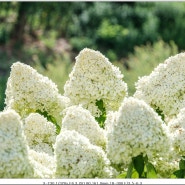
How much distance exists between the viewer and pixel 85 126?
75.0 inches

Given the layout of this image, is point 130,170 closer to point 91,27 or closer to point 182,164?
point 182,164

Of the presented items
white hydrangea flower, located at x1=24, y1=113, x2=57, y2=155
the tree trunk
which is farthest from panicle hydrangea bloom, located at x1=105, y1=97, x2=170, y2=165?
the tree trunk

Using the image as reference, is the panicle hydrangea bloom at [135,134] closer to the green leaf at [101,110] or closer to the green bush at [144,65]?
the green leaf at [101,110]

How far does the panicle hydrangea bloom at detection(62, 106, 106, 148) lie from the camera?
1.89 metres

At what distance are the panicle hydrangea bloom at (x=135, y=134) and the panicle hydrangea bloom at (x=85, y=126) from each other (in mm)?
165

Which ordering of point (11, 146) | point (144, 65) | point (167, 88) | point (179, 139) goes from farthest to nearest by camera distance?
point (144, 65), point (167, 88), point (179, 139), point (11, 146)

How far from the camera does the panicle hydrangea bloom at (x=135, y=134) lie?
66.4 inches

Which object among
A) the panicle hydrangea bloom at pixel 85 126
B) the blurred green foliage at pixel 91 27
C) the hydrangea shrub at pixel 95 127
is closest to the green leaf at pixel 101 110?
the hydrangea shrub at pixel 95 127

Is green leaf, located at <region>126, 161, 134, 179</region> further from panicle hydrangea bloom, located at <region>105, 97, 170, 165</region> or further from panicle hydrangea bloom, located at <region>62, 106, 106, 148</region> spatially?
panicle hydrangea bloom, located at <region>62, 106, 106, 148</region>

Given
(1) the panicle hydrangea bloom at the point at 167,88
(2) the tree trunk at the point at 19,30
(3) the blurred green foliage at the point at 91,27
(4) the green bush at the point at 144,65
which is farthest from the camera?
→ (2) the tree trunk at the point at 19,30

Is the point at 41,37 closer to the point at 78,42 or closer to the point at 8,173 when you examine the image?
the point at 78,42

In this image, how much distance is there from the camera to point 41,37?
15.4 metres

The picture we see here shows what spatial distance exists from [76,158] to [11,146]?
0.56ft

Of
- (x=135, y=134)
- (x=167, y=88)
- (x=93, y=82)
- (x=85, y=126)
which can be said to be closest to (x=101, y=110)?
(x=93, y=82)
